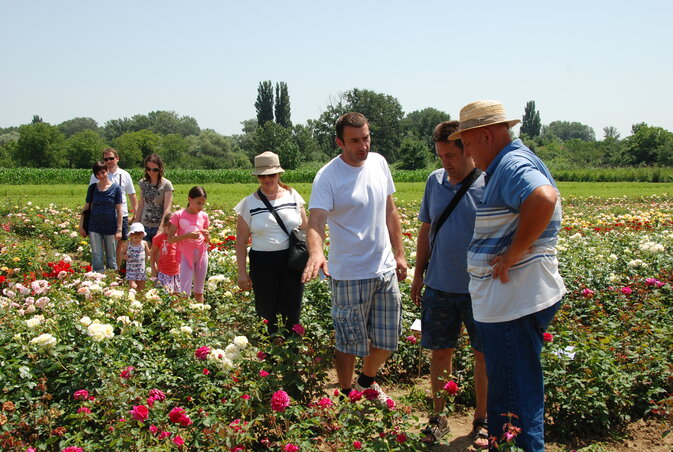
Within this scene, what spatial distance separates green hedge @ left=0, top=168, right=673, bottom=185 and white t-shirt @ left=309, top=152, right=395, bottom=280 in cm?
3710

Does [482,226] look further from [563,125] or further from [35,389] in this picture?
[563,125]

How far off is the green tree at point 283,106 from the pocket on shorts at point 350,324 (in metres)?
84.2

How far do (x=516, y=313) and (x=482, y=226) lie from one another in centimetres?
43

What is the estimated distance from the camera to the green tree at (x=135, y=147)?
7856cm

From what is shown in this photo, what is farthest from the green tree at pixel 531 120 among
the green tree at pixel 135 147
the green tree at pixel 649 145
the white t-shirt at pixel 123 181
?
the white t-shirt at pixel 123 181

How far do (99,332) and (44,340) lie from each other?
295mm

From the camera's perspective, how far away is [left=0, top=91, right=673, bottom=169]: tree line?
6594 centimetres

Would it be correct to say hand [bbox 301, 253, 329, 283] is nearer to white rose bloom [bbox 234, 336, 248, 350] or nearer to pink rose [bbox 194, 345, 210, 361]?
white rose bloom [bbox 234, 336, 248, 350]

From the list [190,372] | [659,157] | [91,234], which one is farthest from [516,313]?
[659,157]

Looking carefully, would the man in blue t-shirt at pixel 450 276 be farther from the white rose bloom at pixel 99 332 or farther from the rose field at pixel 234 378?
the white rose bloom at pixel 99 332

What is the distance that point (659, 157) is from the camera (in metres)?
63.2

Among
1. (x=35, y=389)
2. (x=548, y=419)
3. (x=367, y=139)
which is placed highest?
(x=367, y=139)

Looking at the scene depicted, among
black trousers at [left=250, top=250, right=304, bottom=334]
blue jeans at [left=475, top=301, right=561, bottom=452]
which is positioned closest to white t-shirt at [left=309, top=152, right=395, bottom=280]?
black trousers at [left=250, top=250, right=304, bottom=334]

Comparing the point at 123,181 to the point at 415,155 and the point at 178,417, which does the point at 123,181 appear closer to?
the point at 178,417
